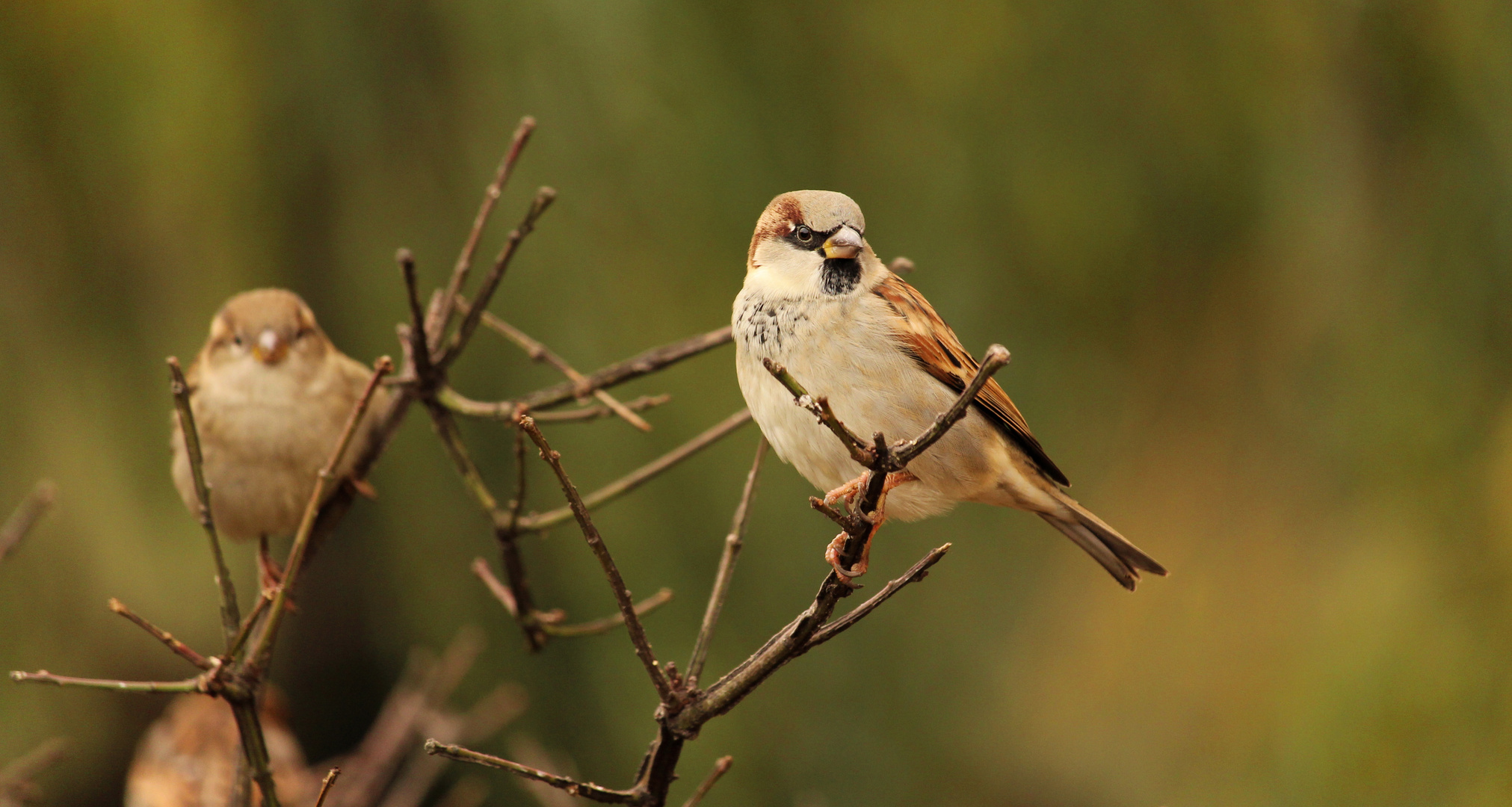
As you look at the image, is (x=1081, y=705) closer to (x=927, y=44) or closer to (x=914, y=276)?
(x=914, y=276)

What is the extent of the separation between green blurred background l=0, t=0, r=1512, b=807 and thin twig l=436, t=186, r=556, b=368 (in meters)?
1.11

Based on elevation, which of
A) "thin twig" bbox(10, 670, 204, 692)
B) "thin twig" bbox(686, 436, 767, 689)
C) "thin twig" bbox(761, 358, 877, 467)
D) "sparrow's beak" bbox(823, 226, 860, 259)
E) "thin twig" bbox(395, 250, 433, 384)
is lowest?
"thin twig" bbox(10, 670, 204, 692)

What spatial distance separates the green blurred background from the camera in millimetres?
2811

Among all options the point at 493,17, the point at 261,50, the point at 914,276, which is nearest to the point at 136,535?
the point at 261,50

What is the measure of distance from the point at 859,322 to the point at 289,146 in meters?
1.91

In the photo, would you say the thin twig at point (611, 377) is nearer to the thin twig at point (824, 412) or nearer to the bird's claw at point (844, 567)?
the bird's claw at point (844, 567)

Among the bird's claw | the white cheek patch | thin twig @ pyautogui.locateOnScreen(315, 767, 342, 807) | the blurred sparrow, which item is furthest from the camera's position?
the blurred sparrow

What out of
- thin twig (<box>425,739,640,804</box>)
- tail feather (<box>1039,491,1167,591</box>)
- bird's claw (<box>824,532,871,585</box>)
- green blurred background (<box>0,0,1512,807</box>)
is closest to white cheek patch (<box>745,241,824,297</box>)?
bird's claw (<box>824,532,871,585</box>)

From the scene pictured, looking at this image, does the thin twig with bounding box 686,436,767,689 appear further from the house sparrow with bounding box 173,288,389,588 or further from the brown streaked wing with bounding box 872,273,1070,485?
the house sparrow with bounding box 173,288,389,588

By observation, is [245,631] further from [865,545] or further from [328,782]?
[865,545]

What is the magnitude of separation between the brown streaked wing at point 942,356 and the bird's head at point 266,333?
104 cm

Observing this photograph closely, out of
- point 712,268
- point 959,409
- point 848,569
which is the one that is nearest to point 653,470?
point 848,569

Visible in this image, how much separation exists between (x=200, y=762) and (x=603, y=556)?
5.72 feet

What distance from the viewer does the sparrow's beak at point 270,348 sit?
83.5 inches
